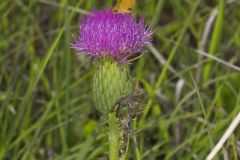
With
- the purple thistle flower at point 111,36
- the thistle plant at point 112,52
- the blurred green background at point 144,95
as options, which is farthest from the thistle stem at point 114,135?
the blurred green background at point 144,95

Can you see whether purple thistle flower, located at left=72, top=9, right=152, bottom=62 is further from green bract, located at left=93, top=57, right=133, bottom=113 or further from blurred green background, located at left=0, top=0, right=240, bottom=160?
blurred green background, located at left=0, top=0, right=240, bottom=160

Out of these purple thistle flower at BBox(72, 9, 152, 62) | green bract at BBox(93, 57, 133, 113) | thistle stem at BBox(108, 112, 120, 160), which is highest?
purple thistle flower at BBox(72, 9, 152, 62)

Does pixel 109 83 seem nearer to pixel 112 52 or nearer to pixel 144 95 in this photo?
pixel 112 52

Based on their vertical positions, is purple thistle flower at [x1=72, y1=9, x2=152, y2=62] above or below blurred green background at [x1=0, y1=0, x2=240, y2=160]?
above

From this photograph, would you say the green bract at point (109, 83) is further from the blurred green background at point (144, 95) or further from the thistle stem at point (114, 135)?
the blurred green background at point (144, 95)

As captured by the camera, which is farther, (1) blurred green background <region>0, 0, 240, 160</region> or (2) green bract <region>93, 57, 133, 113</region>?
(1) blurred green background <region>0, 0, 240, 160</region>

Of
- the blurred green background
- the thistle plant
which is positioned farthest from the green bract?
the blurred green background

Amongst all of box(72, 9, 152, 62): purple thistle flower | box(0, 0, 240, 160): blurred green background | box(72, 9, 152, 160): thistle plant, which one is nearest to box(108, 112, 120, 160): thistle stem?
box(72, 9, 152, 160): thistle plant
